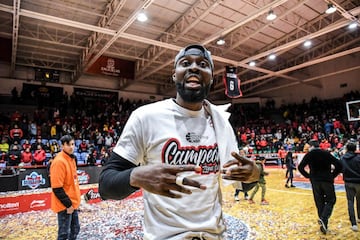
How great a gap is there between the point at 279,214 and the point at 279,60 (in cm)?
1571

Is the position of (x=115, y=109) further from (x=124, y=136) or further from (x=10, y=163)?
(x=124, y=136)

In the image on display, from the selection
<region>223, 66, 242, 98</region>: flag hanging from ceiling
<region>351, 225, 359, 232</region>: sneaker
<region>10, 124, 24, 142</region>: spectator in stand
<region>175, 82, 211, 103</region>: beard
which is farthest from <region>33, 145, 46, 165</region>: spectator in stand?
<region>175, 82, 211, 103</region>: beard

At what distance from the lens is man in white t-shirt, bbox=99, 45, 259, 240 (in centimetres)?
107

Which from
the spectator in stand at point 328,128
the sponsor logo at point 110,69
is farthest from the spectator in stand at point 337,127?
the sponsor logo at point 110,69

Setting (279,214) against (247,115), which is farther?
(247,115)

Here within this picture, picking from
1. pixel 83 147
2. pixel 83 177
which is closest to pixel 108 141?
pixel 83 147

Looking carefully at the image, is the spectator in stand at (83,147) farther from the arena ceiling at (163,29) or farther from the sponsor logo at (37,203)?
the sponsor logo at (37,203)

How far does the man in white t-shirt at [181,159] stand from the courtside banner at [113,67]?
46.6ft

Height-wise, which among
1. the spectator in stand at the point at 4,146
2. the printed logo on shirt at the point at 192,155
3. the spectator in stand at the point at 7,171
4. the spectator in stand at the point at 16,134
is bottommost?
the spectator in stand at the point at 7,171

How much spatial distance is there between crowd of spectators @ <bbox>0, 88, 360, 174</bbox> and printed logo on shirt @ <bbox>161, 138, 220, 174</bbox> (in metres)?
10.4

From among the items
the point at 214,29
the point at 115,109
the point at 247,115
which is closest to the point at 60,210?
the point at 214,29

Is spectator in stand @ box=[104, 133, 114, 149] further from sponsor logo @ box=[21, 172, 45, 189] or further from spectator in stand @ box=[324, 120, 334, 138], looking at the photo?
spectator in stand @ box=[324, 120, 334, 138]

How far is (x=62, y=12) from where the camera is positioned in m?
10.8

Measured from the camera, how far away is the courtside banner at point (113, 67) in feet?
47.8
